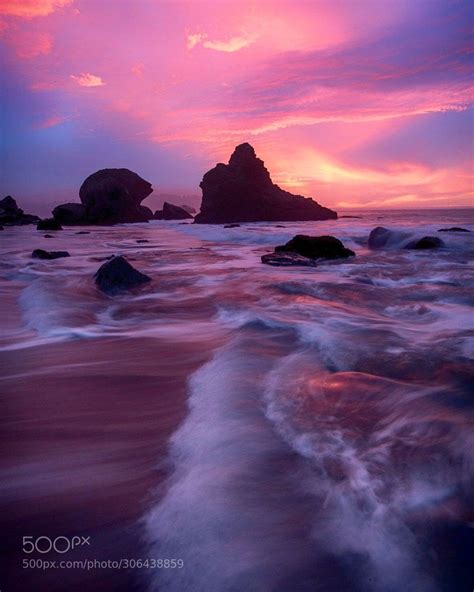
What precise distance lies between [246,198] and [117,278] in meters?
58.8

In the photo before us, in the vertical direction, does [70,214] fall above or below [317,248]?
above

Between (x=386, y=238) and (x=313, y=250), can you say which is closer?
(x=313, y=250)

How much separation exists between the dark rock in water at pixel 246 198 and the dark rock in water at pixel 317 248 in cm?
5118

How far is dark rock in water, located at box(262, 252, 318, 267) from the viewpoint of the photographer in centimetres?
976

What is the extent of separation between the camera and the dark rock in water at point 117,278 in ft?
21.8

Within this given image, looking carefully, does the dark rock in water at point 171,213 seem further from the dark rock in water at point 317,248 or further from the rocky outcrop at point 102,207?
the dark rock in water at point 317,248

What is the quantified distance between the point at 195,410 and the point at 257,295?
3856 millimetres

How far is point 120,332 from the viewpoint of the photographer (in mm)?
4336

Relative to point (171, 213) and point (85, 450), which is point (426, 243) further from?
point (171, 213)

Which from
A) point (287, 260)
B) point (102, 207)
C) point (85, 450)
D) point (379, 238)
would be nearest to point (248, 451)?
point (85, 450)

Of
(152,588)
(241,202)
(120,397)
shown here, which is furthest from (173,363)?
(241,202)

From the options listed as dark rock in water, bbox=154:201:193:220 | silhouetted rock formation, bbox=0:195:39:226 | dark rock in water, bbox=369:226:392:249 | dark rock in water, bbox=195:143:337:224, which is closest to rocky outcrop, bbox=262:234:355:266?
dark rock in water, bbox=369:226:392:249

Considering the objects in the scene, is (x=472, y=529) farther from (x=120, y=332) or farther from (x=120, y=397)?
(x=120, y=332)

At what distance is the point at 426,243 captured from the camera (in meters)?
13.4
